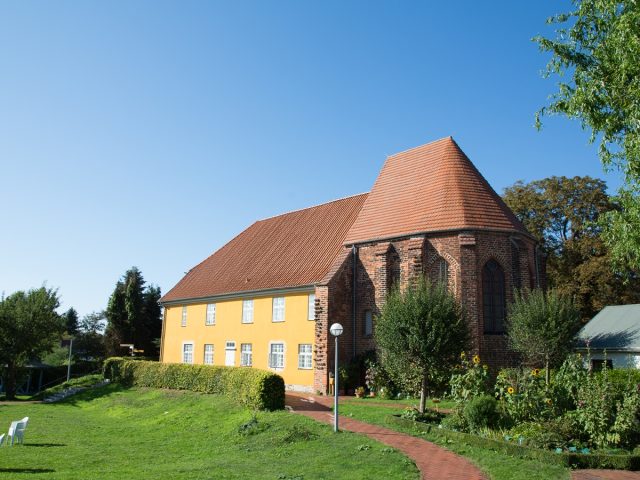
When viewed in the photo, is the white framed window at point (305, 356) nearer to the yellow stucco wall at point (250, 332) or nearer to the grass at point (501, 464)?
the yellow stucco wall at point (250, 332)

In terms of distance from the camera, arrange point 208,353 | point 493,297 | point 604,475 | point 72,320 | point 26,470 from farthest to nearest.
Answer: point 72,320
point 208,353
point 493,297
point 26,470
point 604,475

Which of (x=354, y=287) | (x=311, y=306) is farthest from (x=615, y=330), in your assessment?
(x=311, y=306)

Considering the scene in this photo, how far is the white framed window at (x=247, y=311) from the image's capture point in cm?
3088

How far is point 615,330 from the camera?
29.1 meters

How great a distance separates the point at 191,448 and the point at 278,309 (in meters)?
13.5

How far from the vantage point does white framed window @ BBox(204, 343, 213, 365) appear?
33.7m

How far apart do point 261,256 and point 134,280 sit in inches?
890

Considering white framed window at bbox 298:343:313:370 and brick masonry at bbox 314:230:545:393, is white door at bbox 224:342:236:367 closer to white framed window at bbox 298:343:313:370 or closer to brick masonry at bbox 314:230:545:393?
white framed window at bbox 298:343:313:370

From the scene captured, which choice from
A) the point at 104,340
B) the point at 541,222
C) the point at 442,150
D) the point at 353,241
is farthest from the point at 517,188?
the point at 104,340

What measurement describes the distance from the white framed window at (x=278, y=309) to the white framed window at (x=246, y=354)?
2632 mm

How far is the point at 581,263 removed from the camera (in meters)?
38.2

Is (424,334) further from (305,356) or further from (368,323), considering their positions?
(305,356)

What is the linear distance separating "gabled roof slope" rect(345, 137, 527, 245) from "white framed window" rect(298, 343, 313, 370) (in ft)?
18.1

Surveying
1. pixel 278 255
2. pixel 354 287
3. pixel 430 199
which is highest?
pixel 430 199
